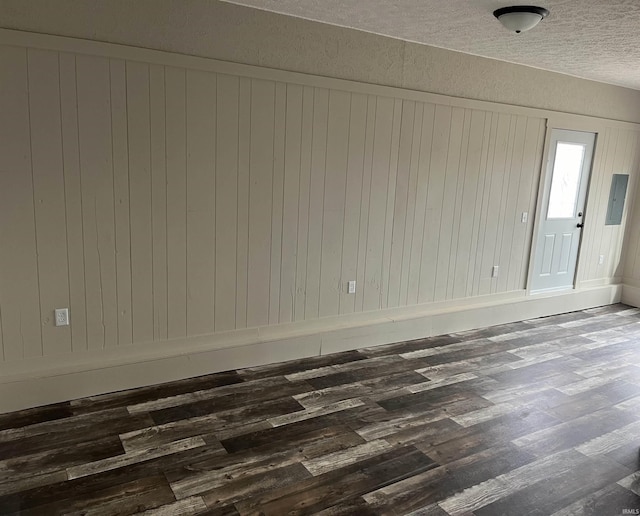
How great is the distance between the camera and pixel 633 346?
4.89 m

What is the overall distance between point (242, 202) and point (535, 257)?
3.58 meters

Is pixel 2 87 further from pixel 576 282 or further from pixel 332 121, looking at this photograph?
pixel 576 282

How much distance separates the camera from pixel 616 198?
245 inches

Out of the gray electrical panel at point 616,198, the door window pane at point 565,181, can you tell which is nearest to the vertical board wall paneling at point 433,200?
the door window pane at point 565,181

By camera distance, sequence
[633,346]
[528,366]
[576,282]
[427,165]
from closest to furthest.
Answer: [528,366], [427,165], [633,346], [576,282]

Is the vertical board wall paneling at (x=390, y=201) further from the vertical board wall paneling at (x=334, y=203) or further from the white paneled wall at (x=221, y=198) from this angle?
the vertical board wall paneling at (x=334, y=203)

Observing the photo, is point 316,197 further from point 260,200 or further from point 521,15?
point 521,15

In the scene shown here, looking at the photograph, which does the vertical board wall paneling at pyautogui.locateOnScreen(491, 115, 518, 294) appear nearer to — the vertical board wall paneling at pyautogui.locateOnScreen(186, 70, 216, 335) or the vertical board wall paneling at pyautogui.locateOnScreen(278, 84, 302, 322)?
the vertical board wall paneling at pyautogui.locateOnScreen(278, 84, 302, 322)

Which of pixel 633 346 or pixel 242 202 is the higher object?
pixel 242 202

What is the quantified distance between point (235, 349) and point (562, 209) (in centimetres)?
415

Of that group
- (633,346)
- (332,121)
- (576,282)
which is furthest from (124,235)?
(576,282)

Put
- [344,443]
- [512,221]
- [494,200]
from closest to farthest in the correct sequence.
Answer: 1. [344,443]
2. [494,200]
3. [512,221]

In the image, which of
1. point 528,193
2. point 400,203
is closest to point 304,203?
point 400,203

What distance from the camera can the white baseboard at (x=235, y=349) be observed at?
3162 mm
